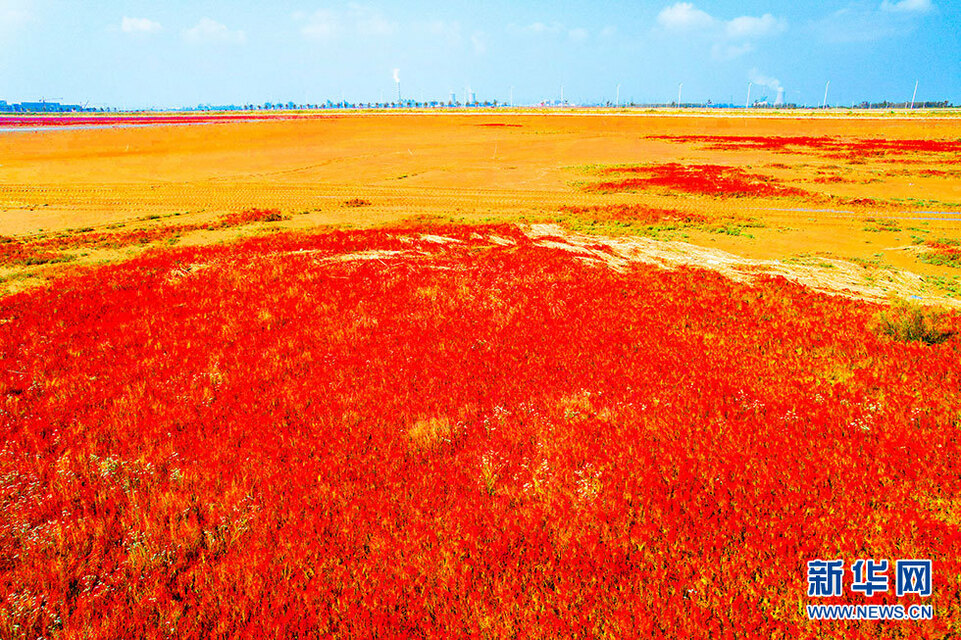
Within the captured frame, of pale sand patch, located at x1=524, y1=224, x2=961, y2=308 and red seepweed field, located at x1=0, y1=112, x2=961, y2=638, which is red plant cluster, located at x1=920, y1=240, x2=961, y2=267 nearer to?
pale sand patch, located at x1=524, y1=224, x2=961, y2=308

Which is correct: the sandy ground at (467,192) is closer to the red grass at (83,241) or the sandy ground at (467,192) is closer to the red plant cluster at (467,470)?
the red grass at (83,241)

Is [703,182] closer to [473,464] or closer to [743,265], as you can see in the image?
[743,265]

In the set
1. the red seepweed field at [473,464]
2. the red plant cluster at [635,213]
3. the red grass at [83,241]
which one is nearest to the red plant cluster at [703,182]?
the red plant cluster at [635,213]

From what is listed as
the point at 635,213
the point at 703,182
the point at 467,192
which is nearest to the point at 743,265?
the point at 635,213

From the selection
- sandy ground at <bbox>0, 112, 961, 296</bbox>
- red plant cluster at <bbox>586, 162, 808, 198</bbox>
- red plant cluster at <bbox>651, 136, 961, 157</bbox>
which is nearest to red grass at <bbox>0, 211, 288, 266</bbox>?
sandy ground at <bbox>0, 112, 961, 296</bbox>

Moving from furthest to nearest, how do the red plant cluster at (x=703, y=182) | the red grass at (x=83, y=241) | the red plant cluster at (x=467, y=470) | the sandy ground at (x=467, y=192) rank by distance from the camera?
the red plant cluster at (x=703, y=182) < the sandy ground at (x=467, y=192) < the red grass at (x=83, y=241) < the red plant cluster at (x=467, y=470)

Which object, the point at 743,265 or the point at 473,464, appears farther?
the point at 743,265

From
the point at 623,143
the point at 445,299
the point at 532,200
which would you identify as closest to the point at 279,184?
the point at 532,200
